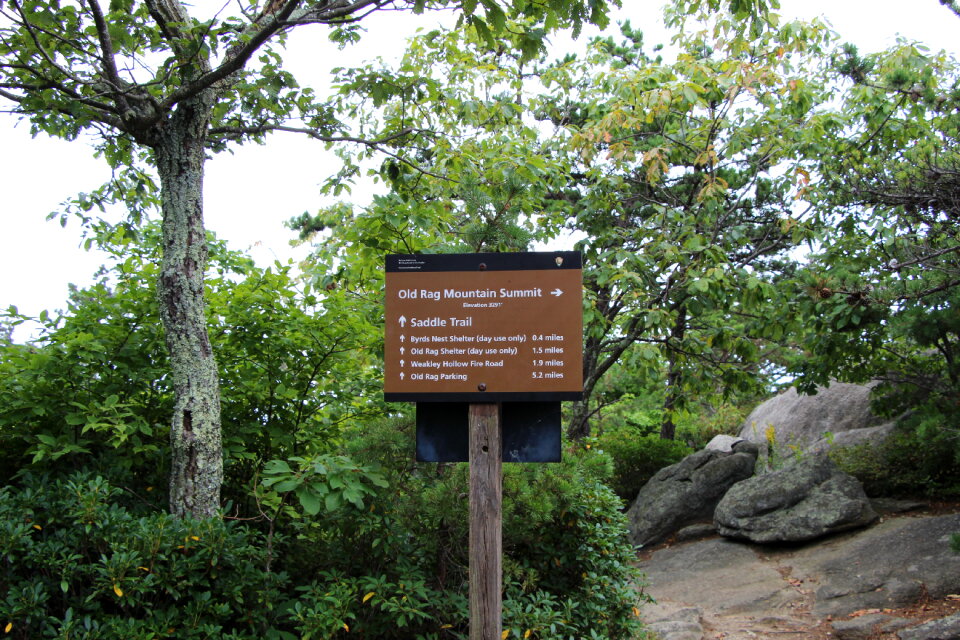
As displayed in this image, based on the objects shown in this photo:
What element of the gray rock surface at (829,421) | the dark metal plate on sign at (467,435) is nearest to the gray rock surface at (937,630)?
the dark metal plate on sign at (467,435)

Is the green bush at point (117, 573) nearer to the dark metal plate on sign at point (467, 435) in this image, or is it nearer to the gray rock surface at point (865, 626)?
the dark metal plate on sign at point (467, 435)

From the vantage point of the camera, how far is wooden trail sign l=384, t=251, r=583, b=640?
345 centimetres

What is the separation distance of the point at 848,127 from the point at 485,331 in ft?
20.5

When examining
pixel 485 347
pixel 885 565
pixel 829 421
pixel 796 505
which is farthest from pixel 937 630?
pixel 829 421

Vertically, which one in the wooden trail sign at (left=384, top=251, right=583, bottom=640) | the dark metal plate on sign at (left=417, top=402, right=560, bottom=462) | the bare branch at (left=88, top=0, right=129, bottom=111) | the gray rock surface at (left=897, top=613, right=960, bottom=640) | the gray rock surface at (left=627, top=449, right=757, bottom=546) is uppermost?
the bare branch at (left=88, top=0, right=129, bottom=111)

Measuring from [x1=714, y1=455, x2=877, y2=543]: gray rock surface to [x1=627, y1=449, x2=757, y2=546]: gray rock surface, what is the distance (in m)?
0.90

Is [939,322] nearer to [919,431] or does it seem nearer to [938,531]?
[919,431]

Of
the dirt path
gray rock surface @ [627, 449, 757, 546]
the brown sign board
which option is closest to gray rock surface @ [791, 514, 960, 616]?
the dirt path

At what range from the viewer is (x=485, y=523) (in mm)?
3455

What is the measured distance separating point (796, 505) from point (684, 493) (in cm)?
189

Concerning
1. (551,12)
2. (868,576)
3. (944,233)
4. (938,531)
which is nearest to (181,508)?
(551,12)

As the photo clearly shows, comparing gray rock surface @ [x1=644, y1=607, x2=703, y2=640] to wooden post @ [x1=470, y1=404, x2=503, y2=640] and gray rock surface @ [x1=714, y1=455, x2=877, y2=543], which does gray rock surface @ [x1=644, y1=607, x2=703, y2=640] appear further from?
wooden post @ [x1=470, y1=404, x2=503, y2=640]

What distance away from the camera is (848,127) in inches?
310

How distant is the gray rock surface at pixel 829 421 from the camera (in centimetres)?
1046
